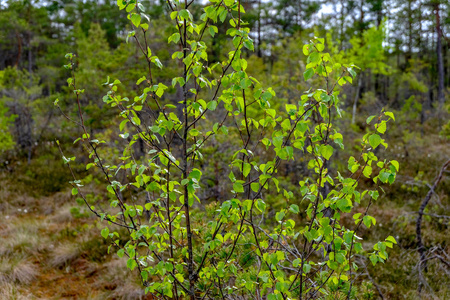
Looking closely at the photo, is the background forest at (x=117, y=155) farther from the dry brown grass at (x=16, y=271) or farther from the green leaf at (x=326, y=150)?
the green leaf at (x=326, y=150)

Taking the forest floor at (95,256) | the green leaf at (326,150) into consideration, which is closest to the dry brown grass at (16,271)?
the forest floor at (95,256)

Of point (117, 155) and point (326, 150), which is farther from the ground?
point (326, 150)

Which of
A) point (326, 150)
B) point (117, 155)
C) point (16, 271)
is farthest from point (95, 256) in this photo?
point (326, 150)

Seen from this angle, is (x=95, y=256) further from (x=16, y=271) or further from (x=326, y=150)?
(x=326, y=150)

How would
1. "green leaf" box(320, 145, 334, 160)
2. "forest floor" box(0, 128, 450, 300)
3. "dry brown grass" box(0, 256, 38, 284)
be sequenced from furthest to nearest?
"dry brown grass" box(0, 256, 38, 284) → "forest floor" box(0, 128, 450, 300) → "green leaf" box(320, 145, 334, 160)

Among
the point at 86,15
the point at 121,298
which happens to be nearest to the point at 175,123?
the point at 121,298

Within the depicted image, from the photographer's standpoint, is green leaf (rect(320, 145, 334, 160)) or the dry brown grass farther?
the dry brown grass

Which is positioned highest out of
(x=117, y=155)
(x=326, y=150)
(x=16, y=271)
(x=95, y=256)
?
(x=326, y=150)

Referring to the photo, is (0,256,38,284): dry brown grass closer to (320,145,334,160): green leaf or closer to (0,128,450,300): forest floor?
(0,128,450,300): forest floor

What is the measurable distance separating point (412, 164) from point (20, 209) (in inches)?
481

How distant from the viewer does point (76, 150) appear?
1437 centimetres

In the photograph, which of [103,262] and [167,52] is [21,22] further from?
[103,262]

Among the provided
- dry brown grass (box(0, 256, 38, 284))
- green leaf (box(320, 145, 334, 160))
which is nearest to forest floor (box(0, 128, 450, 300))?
dry brown grass (box(0, 256, 38, 284))

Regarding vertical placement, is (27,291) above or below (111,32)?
below
